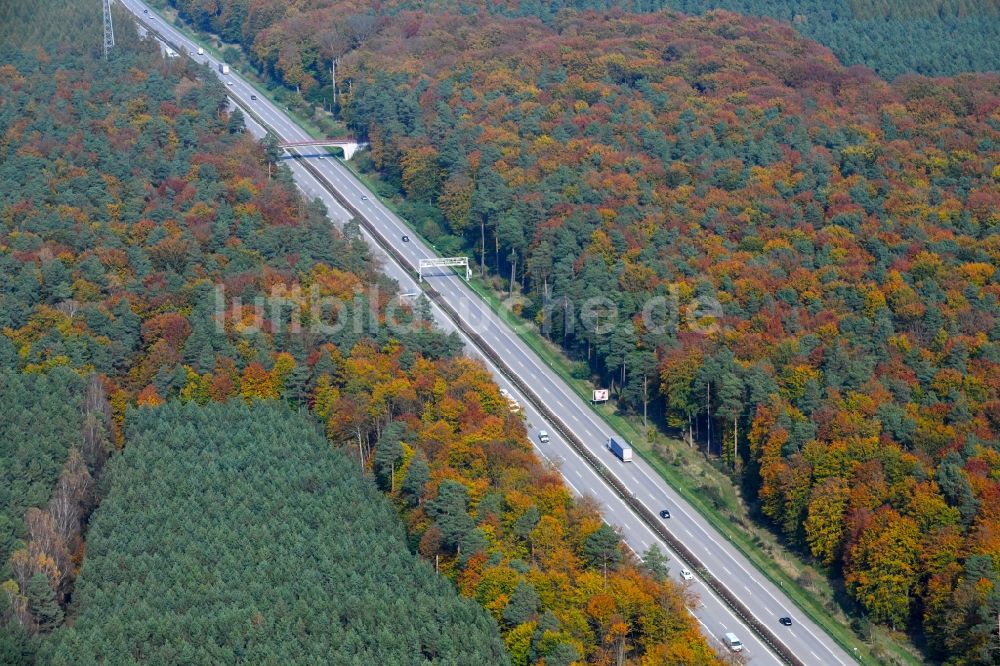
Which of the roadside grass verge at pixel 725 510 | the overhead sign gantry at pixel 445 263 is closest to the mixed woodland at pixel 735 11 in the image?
the overhead sign gantry at pixel 445 263

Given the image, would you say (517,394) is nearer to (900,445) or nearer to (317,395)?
(317,395)

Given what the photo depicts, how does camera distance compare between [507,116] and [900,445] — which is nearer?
[900,445]

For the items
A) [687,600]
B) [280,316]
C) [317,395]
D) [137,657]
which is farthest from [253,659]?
[280,316]

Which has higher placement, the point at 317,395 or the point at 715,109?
the point at 715,109

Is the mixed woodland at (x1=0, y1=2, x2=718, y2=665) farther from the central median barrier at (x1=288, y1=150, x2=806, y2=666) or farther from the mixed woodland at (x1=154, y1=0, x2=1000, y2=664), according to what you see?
the mixed woodland at (x1=154, y1=0, x2=1000, y2=664)

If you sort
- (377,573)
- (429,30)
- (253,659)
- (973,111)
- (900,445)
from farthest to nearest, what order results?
(429,30) < (973,111) < (900,445) < (377,573) < (253,659)

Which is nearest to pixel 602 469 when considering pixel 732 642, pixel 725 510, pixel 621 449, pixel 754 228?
pixel 621 449
